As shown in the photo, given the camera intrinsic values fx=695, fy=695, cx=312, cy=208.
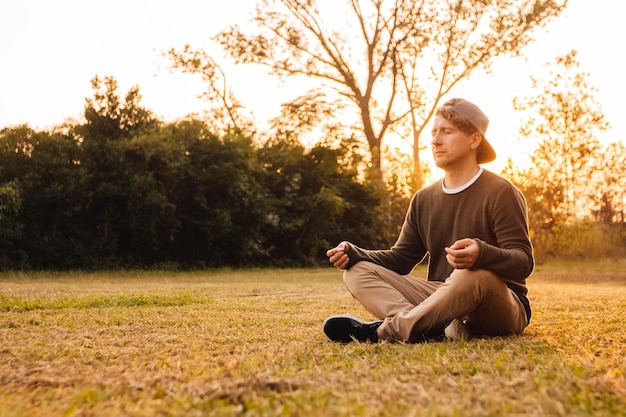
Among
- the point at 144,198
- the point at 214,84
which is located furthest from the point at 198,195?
the point at 214,84

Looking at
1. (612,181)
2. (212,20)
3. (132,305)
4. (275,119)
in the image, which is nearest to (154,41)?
(212,20)

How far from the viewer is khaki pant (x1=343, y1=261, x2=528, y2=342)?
11.0 ft

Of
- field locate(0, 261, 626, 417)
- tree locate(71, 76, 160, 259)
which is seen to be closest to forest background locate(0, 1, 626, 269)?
tree locate(71, 76, 160, 259)

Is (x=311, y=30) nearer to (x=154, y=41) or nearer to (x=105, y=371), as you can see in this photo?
(x=154, y=41)

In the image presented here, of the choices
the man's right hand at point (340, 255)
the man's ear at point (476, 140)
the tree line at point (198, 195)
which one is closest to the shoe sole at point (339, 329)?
the man's right hand at point (340, 255)

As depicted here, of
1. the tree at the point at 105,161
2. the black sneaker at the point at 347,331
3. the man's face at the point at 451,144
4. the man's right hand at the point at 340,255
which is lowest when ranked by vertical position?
the black sneaker at the point at 347,331

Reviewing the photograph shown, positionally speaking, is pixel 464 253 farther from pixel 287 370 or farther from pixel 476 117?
pixel 287 370

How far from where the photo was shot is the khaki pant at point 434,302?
132 inches

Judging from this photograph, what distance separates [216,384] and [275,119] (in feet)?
65.8

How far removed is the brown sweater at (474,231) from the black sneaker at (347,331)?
0.42m

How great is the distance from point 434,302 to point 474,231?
0.50m

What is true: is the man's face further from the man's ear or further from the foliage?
the foliage

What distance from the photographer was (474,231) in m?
3.66

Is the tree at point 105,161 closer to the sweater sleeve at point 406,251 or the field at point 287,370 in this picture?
the field at point 287,370
